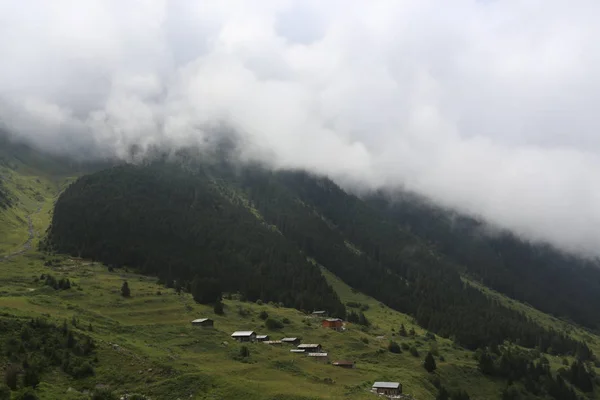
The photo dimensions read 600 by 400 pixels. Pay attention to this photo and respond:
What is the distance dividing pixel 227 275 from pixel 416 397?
9798cm

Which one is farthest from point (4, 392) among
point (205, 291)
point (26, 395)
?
point (205, 291)

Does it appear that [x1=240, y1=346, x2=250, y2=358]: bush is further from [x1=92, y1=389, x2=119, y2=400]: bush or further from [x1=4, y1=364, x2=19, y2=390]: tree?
[x1=4, y1=364, x2=19, y2=390]: tree

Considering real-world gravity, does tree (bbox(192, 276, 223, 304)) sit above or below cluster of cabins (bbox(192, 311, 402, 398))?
above

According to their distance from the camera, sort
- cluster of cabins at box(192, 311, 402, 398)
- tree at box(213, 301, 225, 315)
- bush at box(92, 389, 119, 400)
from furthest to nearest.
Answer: tree at box(213, 301, 225, 315) → cluster of cabins at box(192, 311, 402, 398) → bush at box(92, 389, 119, 400)

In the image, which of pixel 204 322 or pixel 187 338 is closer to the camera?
pixel 187 338

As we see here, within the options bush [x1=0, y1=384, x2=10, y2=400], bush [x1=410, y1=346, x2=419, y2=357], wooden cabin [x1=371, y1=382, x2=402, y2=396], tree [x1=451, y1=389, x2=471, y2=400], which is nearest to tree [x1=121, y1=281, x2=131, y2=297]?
bush [x1=0, y1=384, x2=10, y2=400]

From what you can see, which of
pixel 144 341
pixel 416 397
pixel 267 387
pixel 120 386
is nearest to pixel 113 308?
pixel 144 341

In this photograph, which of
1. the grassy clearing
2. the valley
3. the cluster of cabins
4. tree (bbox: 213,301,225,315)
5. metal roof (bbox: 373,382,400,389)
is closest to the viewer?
the valley

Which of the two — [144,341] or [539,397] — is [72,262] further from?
[539,397]

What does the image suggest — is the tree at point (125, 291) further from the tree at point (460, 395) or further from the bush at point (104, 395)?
the tree at point (460, 395)

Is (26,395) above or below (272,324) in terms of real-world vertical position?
below

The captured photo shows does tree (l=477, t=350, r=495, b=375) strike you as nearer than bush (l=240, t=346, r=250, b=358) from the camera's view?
No

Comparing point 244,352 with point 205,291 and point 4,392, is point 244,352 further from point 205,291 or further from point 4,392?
point 4,392

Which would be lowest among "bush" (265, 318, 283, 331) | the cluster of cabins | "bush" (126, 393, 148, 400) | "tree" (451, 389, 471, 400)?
"tree" (451, 389, 471, 400)
